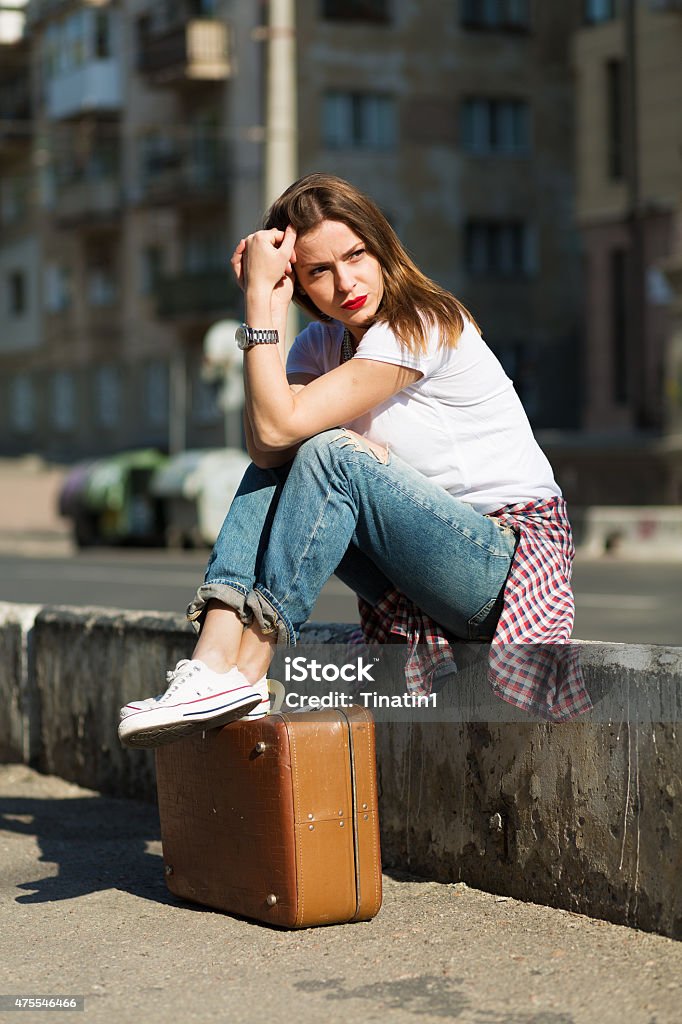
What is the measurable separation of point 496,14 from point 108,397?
50.5ft

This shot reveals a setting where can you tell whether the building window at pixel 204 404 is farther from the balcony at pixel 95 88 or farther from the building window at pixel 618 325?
the building window at pixel 618 325

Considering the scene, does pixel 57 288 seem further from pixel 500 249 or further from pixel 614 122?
pixel 614 122

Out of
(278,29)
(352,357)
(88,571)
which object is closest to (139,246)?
(88,571)

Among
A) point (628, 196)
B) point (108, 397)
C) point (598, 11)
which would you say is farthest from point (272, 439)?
point (108, 397)

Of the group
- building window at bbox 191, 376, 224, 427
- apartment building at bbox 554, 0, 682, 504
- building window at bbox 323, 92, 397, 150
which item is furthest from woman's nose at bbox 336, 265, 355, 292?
building window at bbox 191, 376, 224, 427

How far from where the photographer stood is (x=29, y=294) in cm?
5381

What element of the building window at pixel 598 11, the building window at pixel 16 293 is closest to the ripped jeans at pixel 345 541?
the building window at pixel 598 11

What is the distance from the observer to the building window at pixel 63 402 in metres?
51.4

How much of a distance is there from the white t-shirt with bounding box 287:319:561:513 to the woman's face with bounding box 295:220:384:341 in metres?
0.10

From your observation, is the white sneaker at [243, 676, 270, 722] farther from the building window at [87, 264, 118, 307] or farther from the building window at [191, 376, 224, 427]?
the building window at [87, 264, 118, 307]

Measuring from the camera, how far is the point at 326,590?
1652cm

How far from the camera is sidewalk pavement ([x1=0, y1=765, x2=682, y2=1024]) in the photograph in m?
3.27

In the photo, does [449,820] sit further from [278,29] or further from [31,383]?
[31,383]

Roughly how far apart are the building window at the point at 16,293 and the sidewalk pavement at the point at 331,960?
5142 cm
